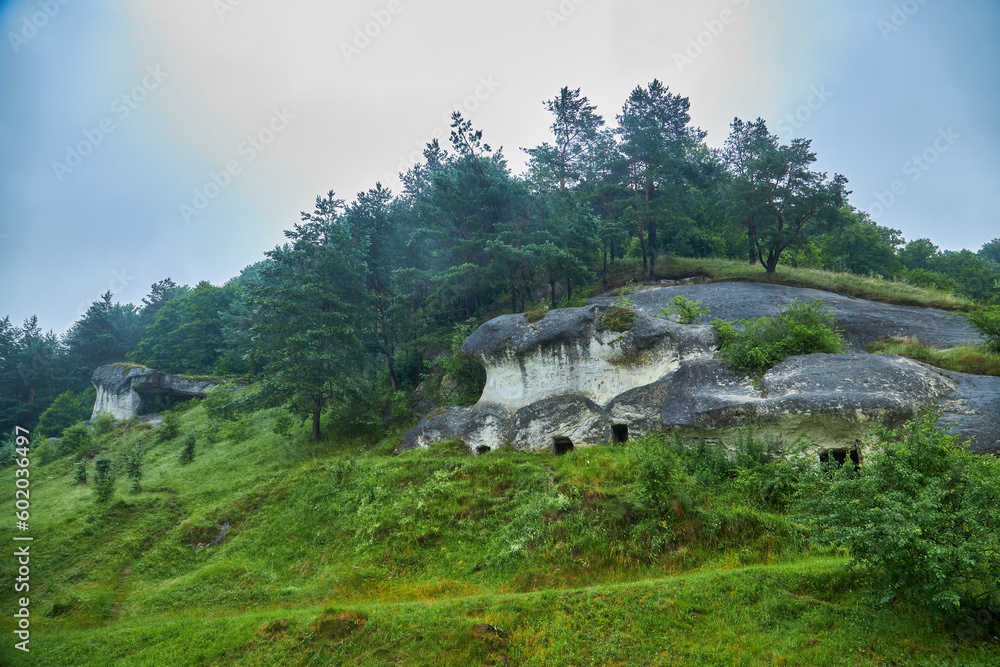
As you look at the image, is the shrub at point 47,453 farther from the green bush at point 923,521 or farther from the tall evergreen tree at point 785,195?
the tall evergreen tree at point 785,195

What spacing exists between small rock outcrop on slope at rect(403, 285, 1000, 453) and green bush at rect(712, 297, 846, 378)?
50cm

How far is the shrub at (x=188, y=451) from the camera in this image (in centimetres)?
2445

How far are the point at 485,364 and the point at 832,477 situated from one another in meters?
13.9

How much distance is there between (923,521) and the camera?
6566mm

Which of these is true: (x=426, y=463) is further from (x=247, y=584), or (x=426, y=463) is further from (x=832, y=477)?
(x=832, y=477)

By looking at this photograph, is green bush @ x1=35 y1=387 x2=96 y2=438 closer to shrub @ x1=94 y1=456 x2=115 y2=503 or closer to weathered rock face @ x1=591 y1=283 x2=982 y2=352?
shrub @ x1=94 y1=456 x2=115 y2=503

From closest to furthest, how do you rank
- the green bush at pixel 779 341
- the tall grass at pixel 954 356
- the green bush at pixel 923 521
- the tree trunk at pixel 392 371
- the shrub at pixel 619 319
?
the green bush at pixel 923 521 → the tall grass at pixel 954 356 → the green bush at pixel 779 341 → the shrub at pixel 619 319 → the tree trunk at pixel 392 371

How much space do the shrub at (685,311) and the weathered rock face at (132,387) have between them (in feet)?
131

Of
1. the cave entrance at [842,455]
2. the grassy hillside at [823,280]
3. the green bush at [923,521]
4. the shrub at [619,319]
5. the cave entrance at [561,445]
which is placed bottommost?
the cave entrance at [561,445]

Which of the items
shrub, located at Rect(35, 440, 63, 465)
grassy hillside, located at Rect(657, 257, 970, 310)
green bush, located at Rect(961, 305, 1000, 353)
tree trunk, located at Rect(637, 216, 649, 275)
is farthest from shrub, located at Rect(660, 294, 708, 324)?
shrub, located at Rect(35, 440, 63, 465)

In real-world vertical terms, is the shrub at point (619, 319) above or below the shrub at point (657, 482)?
above

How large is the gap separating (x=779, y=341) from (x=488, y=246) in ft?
46.4

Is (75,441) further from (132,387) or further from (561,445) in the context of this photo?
(561,445)

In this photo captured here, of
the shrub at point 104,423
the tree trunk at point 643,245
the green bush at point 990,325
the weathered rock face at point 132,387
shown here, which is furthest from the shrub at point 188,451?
the green bush at point 990,325
